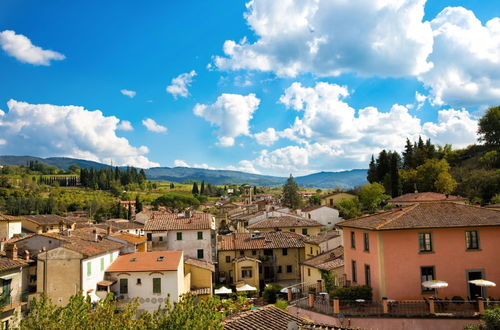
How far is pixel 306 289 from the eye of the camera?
35094 millimetres

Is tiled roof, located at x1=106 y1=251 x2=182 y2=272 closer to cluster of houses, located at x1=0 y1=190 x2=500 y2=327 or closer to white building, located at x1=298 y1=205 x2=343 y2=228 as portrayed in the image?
cluster of houses, located at x1=0 y1=190 x2=500 y2=327

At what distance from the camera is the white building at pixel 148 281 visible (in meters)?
35.3

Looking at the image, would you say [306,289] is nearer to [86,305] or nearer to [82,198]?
[86,305]

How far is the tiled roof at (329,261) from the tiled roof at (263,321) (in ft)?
56.5

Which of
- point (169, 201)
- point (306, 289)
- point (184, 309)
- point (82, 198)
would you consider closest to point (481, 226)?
point (306, 289)

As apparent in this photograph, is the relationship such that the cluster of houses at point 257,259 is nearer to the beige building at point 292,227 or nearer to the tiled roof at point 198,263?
the tiled roof at point 198,263

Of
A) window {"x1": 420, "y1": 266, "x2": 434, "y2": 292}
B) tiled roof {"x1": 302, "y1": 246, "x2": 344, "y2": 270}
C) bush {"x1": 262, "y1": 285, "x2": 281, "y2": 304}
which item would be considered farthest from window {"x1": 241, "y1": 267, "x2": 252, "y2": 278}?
window {"x1": 420, "y1": 266, "x2": 434, "y2": 292}

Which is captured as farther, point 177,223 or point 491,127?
point 491,127

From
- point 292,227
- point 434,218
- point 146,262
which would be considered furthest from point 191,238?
point 434,218

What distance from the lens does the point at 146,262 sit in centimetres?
3734

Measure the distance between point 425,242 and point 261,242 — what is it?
1128 inches

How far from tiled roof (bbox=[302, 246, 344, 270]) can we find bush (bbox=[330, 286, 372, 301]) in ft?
25.8

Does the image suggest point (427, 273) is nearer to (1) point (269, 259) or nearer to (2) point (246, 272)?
(2) point (246, 272)

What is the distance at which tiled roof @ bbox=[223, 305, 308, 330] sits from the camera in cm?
1545
